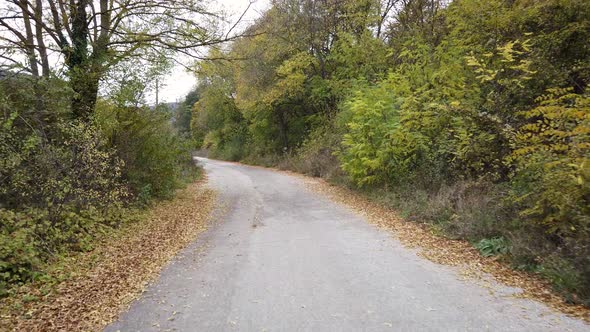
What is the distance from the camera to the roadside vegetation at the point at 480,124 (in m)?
5.43

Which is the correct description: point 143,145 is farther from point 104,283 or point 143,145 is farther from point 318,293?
point 318,293

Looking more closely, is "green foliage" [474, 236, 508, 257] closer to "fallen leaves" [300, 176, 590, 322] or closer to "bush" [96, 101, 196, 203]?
"fallen leaves" [300, 176, 590, 322]

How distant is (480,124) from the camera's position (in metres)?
7.95

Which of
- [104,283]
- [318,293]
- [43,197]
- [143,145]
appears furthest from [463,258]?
[143,145]

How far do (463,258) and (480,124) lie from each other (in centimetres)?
300

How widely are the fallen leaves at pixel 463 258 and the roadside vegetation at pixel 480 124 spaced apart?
0.19 m

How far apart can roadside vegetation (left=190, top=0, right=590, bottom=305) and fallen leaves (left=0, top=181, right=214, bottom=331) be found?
554cm

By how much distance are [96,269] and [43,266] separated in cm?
74

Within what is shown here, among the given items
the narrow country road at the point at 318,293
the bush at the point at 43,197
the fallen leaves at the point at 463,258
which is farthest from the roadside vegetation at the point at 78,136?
the fallen leaves at the point at 463,258

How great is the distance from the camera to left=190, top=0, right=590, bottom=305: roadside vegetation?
17.8 feet

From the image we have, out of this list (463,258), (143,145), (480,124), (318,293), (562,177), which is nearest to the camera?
(318,293)

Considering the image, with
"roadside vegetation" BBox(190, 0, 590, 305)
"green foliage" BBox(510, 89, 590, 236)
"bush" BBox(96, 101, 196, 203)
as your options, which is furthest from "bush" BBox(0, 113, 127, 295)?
"green foliage" BBox(510, 89, 590, 236)

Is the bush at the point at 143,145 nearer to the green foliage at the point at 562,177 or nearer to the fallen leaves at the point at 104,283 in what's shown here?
the fallen leaves at the point at 104,283

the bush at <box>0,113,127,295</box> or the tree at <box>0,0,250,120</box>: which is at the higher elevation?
the tree at <box>0,0,250,120</box>
